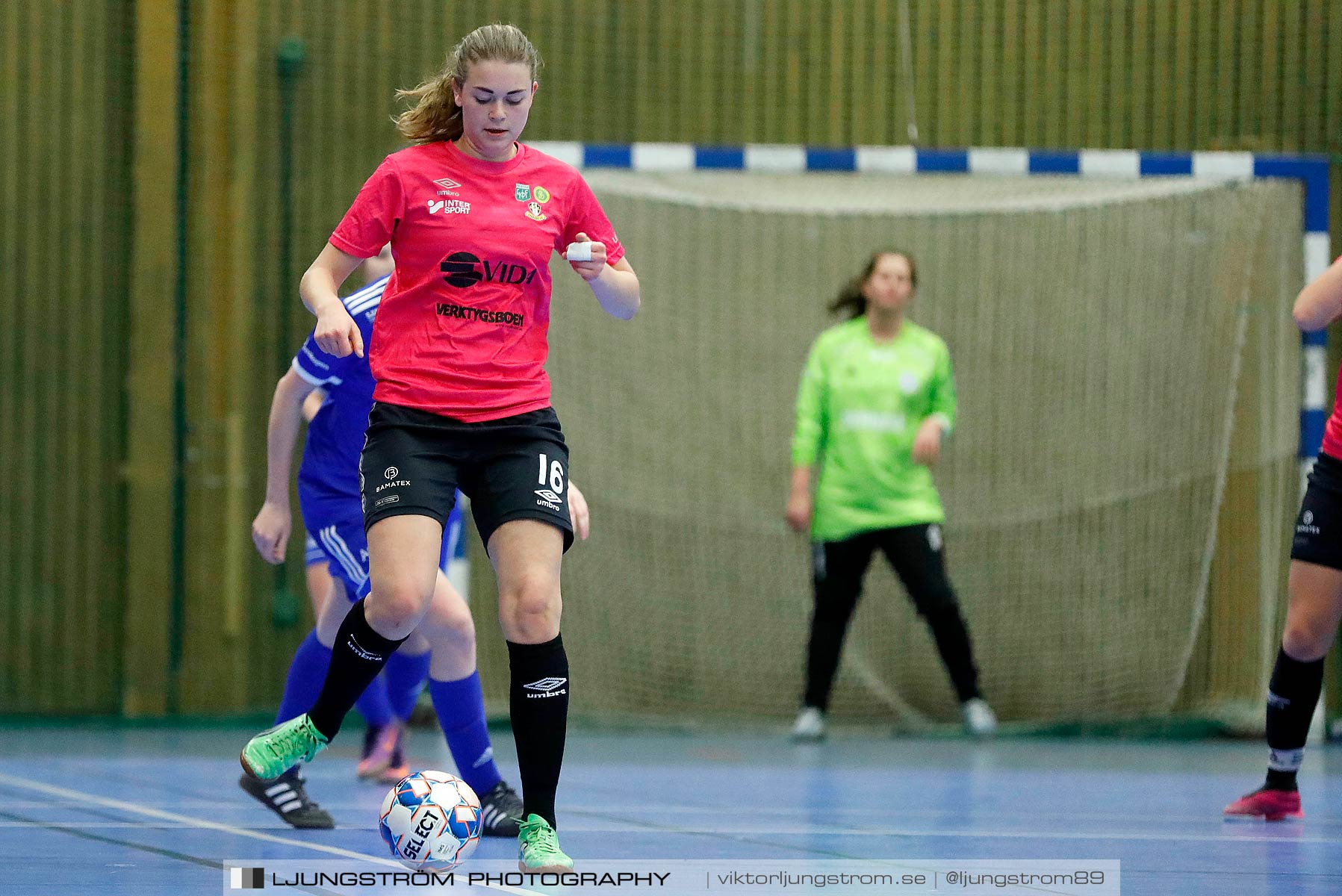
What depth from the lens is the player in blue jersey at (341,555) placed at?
161 inches

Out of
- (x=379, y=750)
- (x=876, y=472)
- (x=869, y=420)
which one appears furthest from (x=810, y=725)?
(x=379, y=750)

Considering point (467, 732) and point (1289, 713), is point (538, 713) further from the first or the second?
point (1289, 713)

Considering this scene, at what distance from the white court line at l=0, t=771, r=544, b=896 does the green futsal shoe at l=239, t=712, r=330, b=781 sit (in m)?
0.22

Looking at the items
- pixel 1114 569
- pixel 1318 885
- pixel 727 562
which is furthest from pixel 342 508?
pixel 1114 569

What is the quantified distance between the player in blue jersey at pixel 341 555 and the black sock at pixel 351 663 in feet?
1.49

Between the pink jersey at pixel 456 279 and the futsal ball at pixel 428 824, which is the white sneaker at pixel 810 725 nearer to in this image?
the pink jersey at pixel 456 279

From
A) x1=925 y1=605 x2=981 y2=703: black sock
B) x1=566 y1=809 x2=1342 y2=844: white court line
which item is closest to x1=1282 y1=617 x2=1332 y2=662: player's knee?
x1=566 y1=809 x2=1342 y2=844: white court line

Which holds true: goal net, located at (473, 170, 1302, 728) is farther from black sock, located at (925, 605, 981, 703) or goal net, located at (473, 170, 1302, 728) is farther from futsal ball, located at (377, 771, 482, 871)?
futsal ball, located at (377, 771, 482, 871)

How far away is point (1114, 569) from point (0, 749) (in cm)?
481

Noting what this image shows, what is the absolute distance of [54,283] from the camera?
7.58 m

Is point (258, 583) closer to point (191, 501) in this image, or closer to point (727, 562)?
point (191, 501)

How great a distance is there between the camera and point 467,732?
412 centimetres

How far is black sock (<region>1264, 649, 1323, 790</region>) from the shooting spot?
4.43m

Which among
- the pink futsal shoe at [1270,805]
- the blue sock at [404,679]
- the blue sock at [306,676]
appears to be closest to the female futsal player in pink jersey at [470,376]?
the blue sock at [306,676]
